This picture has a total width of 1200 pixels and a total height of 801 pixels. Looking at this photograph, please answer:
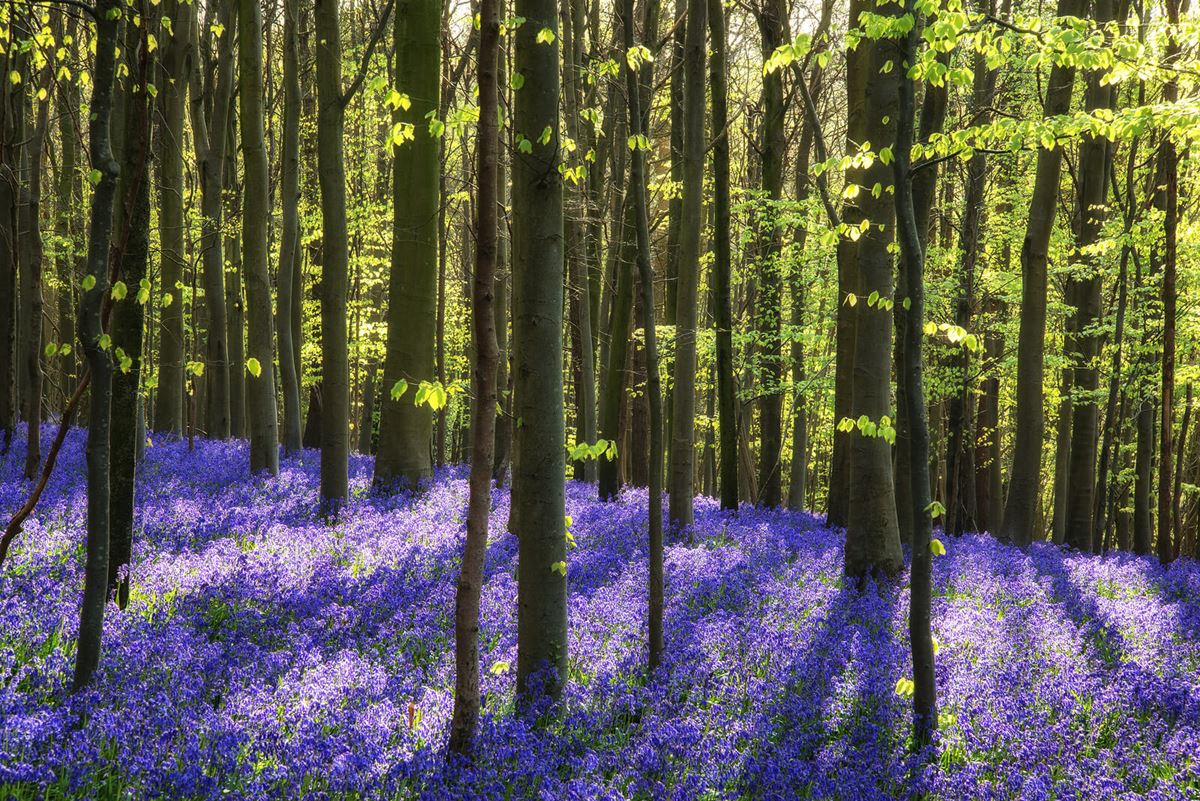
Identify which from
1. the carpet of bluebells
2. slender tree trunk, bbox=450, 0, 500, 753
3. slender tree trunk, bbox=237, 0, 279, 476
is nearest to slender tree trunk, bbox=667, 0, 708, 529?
the carpet of bluebells

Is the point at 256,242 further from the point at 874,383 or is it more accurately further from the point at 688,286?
the point at 874,383

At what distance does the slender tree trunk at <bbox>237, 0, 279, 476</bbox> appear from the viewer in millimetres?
11516

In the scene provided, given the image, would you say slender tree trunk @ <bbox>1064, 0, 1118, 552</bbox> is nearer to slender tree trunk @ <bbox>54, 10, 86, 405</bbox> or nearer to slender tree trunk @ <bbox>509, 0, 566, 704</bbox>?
slender tree trunk @ <bbox>509, 0, 566, 704</bbox>

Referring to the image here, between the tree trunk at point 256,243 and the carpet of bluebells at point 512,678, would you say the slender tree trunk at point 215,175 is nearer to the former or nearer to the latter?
the tree trunk at point 256,243

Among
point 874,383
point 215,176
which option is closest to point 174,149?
point 215,176

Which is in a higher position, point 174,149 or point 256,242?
point 174,149

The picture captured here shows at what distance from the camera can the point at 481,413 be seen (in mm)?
4406

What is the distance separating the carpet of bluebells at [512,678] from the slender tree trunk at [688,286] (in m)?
1.31

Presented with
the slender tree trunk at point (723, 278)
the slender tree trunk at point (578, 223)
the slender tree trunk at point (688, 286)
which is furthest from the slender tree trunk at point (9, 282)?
the slender tree trunk at point (723, 278)

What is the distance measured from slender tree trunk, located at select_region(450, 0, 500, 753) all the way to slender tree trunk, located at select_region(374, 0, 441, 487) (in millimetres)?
6088

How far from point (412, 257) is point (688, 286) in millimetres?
3591

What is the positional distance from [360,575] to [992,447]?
19.6 metres

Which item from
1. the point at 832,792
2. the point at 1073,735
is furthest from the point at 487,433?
the point at 1073,735

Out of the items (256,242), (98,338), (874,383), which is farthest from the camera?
(256,242)
